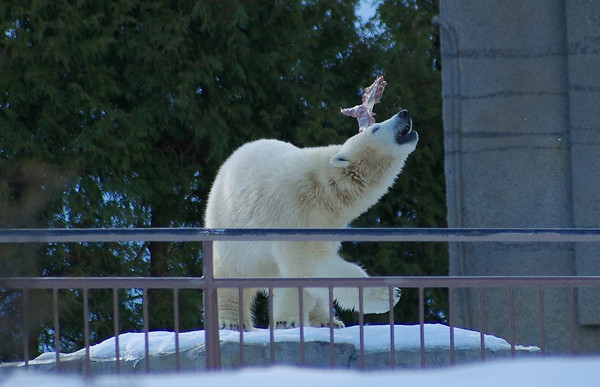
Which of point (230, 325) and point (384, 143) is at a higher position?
point (384, 143)

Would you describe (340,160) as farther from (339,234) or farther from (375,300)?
(339,234)

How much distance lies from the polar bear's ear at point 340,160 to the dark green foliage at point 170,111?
162 inches

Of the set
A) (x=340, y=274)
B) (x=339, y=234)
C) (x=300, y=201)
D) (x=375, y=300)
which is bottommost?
(x=375, y=300)

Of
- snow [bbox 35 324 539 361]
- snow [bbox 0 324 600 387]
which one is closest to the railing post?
snow [bbox 35 324 539 361]

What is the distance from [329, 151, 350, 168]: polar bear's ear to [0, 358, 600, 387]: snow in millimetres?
4784

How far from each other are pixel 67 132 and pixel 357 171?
5.07m

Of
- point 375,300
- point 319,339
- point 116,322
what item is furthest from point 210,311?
point 375,300

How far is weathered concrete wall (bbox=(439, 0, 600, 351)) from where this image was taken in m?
8.88

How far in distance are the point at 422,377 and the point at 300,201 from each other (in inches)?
189

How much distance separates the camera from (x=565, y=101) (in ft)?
29.5

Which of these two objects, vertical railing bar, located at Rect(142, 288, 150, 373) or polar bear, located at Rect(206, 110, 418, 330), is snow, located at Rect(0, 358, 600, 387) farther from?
polar bear, located at Rect(206, 110, 418, 330)

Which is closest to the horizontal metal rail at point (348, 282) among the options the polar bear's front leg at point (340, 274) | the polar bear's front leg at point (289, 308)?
the polar bear's front leg at point (340, 274)

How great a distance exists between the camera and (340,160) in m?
6.96

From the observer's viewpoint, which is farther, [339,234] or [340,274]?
[340,274]
